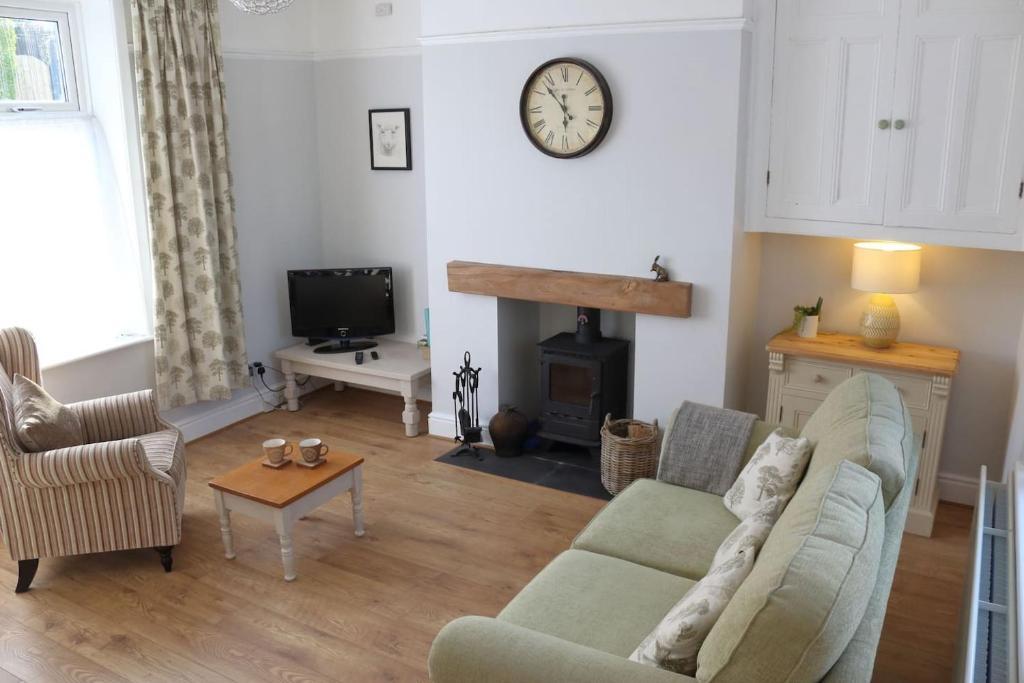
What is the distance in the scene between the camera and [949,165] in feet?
12.3

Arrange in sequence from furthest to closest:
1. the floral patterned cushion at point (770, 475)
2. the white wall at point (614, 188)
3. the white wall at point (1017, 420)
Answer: the white wall at point (614, 188) < the white wall at point (1017, 420) < the floral patterned cushion at point (770, 475)

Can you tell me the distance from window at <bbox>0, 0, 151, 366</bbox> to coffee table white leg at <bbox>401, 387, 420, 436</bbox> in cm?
156

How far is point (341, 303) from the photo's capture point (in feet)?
18.5

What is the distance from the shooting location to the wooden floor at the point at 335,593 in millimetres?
3119

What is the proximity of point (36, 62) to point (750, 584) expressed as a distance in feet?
14.4

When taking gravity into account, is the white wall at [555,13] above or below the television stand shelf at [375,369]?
above

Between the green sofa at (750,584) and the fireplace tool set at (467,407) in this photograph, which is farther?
the fireplace tool set at (467,407)

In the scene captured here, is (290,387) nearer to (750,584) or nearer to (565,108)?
(565,108)

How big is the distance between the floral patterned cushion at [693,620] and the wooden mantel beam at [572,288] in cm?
209

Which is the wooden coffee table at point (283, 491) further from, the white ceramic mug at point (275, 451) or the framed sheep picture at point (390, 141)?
the framed sheep picture at point (390, 141)

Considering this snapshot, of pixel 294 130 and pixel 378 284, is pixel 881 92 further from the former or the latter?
pixel 294 130

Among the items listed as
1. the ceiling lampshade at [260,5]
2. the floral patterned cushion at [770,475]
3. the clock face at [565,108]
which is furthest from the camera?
the clock face at [565,108]

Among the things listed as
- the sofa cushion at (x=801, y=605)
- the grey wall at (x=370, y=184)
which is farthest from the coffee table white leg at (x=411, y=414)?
the sofa cushion at (x=801, y=605)

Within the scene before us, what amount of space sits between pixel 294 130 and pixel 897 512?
4.56 metres
